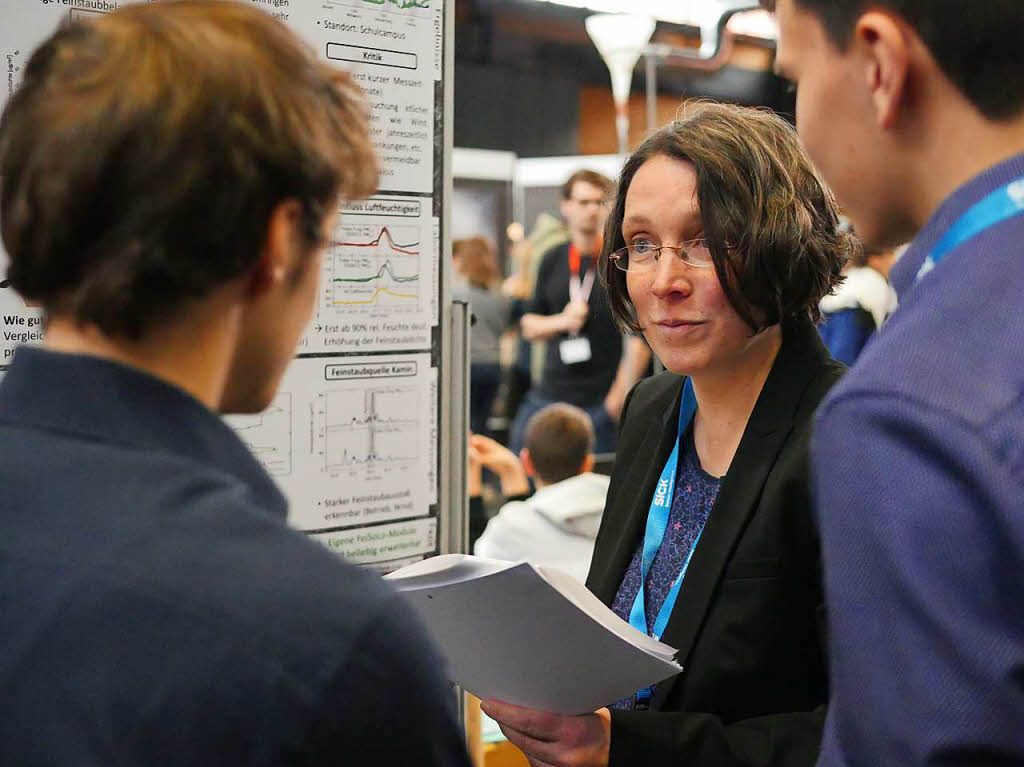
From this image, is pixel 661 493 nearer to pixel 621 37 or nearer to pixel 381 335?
pixel 381 335

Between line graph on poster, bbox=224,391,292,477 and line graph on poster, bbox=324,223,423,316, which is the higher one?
line graph on poster, bbox=324,223,423,316

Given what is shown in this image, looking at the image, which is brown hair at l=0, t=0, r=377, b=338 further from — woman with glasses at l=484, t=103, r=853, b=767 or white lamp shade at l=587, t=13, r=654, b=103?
white lamp shade at l=587, t=13, r=654, b=103

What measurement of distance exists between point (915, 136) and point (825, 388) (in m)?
0.84

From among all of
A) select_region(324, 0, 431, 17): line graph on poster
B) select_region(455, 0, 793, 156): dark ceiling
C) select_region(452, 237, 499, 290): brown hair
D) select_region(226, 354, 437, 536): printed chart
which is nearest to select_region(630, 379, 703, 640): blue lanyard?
select_region(226, 354, 437, 536): printed chart

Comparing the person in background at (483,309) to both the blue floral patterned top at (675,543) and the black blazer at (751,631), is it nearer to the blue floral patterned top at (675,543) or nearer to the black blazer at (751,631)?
the blue floral patterned top at (675,543)

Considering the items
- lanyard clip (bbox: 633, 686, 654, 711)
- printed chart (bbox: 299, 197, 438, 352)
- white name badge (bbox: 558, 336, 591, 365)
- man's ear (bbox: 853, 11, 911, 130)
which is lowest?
lanyard clip (bbox: 633, 686, 654, 711)

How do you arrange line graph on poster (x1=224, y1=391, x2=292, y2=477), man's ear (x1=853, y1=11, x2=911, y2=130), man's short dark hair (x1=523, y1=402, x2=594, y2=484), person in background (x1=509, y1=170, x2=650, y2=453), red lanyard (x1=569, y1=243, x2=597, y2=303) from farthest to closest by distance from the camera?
1. red lanyard (x1=569, y1=243, x2=597, y2=303)
2. person in background (x1=509, y1=170, x2=650, y2=453)
3. man's short dark hair (x1=523, y1=402, x2=594, y2=484)
4. line graph on poster (x1=224, y1=391, x2=292, y2=477)
5. man's ear (x1=853, y1=11, x2=911, y2=130)

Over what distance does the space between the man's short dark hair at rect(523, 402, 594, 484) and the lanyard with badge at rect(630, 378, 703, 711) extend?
2.27m

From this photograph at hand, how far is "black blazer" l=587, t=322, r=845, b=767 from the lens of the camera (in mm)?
1446

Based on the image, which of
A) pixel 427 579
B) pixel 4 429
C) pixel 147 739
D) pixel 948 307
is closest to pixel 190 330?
pixel 4 429

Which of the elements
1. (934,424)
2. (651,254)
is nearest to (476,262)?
(651,254)

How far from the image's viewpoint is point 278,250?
0.78 meters

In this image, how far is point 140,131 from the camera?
0.71m

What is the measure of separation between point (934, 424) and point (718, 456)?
996 mm
